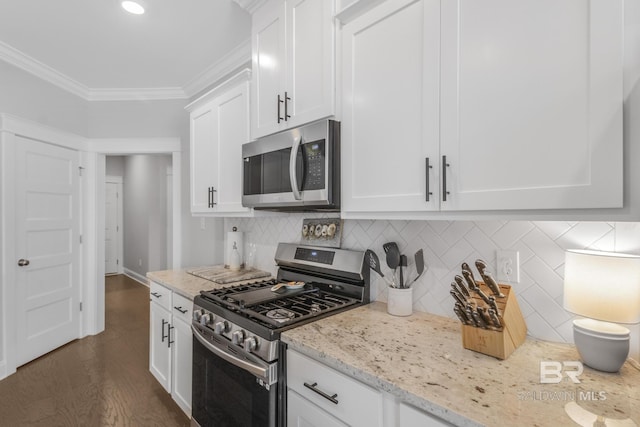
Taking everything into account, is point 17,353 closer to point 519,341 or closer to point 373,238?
point 373,238

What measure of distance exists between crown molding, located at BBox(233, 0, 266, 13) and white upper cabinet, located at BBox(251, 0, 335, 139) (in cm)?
3

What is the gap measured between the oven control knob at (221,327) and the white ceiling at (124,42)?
6.25 ft

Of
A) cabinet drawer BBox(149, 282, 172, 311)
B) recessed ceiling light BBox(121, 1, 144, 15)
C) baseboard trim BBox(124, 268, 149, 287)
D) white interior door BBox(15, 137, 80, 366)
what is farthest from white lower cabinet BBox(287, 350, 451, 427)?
baseboard trim BBox(124, 268, 149, 287)

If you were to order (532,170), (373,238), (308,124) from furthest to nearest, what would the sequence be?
(373,238) → (308,124) → (532,170)

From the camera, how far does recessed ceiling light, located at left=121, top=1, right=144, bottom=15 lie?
1.95 m

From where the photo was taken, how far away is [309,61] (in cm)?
150

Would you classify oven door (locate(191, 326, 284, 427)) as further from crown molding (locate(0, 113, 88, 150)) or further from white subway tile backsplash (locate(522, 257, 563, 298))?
crown molding (locate(0, 113, 88, 150))

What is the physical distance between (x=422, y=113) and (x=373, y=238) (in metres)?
0.75

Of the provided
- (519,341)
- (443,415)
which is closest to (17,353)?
(443,415)

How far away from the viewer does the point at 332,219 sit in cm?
188

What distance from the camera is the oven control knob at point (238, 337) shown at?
4.37 ft

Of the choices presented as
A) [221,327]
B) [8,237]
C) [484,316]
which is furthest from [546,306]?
[8,237]

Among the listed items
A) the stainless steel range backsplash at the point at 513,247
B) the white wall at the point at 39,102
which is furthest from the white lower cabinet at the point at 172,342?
the white wall at the point at 39,102

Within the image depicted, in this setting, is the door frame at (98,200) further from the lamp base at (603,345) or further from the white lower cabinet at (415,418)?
the lamp base at (603,345)
